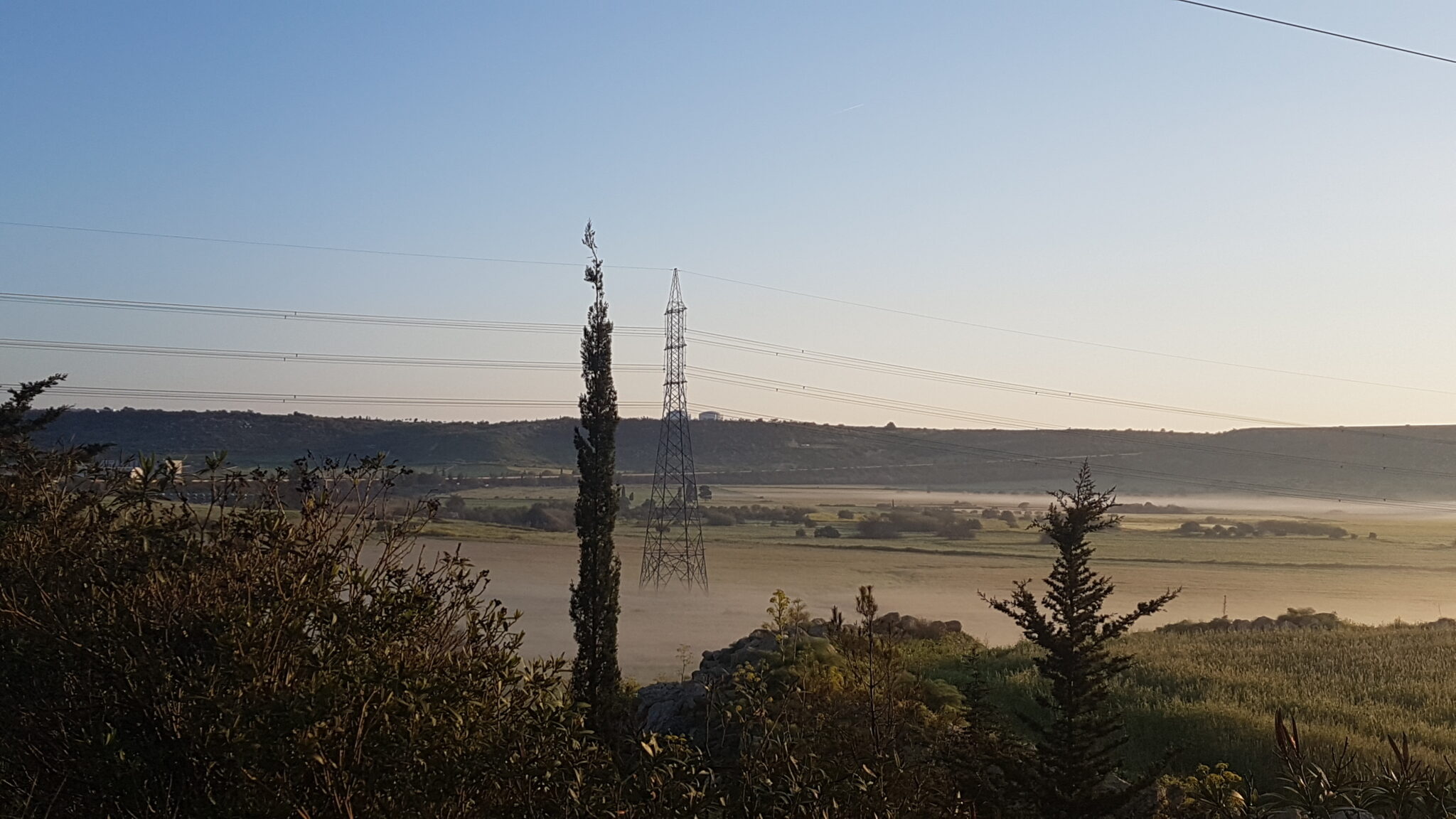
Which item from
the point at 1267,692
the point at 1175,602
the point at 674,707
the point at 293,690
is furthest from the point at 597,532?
the point at 1175,602

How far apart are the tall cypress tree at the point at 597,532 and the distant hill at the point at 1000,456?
267 ft

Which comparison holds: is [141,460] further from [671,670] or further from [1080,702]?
Result: [671,670]

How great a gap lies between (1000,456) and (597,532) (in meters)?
113

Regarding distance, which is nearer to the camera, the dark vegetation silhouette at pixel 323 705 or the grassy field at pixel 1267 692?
the dark vegetation silhouette at pixel 323 705

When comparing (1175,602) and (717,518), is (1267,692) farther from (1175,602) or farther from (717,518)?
(717,518)

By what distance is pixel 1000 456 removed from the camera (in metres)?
130

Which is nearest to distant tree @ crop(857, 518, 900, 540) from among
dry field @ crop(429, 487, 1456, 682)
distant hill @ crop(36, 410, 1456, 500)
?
dry field @ crop(429, 487, 1456, 682)

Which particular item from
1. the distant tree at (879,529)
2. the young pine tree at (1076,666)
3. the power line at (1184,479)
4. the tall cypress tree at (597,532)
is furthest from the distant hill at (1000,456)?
the young pine tree at (1076,666)

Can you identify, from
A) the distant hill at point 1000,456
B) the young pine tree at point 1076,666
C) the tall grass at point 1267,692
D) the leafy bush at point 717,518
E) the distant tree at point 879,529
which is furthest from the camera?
the distant hill at point 1000,456

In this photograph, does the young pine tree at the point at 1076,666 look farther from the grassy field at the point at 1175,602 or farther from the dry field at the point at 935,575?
the dry field at the point at 935,575

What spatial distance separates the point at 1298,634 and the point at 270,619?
Answer: 91.6ft

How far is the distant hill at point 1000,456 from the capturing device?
371 feet

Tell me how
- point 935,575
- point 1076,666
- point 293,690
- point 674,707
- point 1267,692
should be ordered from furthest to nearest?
point 935,575
point 1267,692
point 674,707
point 1076,666
point 293,690

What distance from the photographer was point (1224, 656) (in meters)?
23.4
